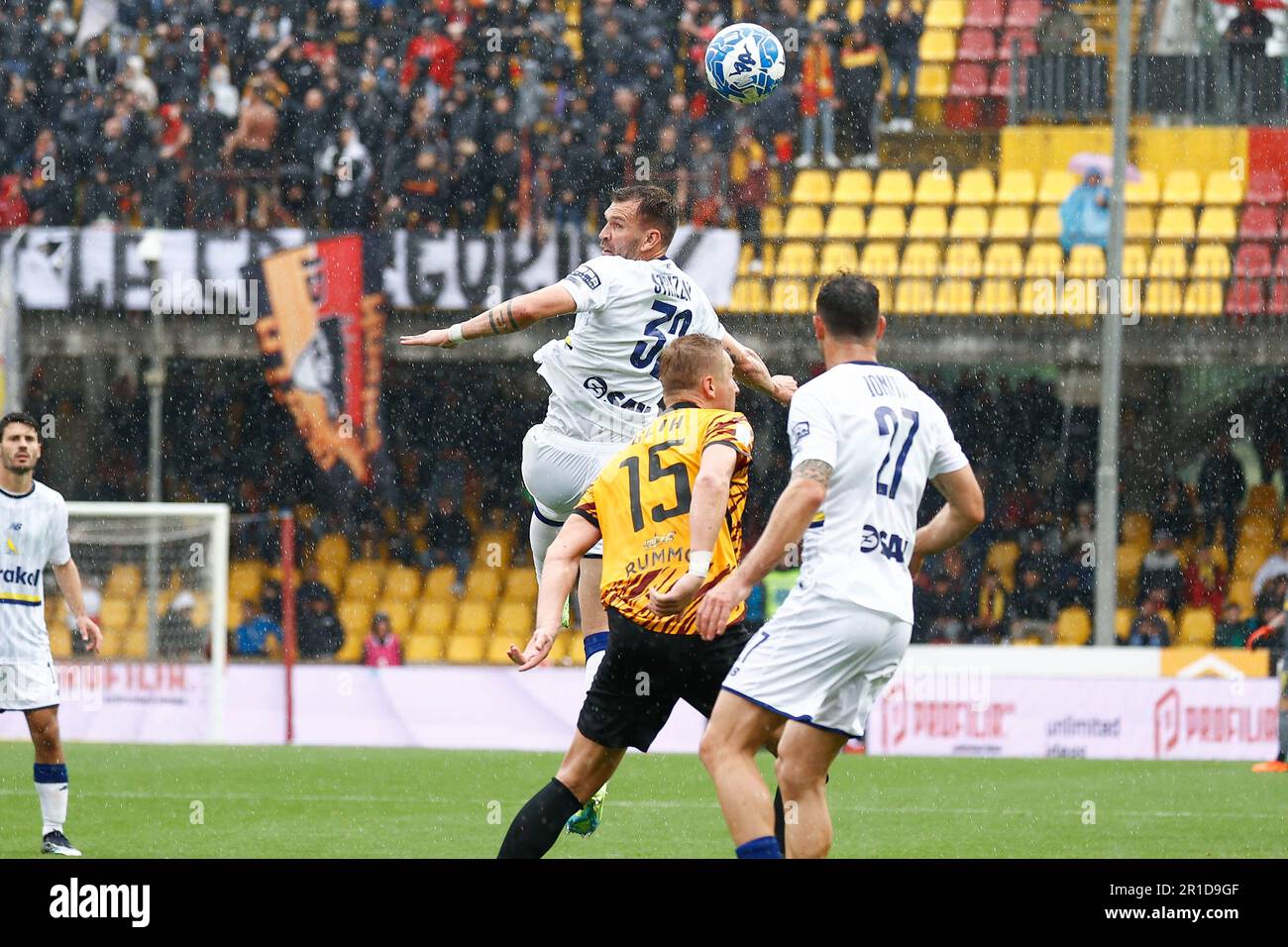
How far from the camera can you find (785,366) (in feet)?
77.5

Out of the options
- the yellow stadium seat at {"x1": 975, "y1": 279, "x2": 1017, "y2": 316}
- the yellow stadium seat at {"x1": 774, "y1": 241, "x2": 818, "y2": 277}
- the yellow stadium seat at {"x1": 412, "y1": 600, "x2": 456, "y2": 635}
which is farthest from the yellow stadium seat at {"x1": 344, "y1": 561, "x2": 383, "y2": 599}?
the yellow stadium seat at {"x1": 975, "y1": 279, "x2": 1017, "y2": 316}

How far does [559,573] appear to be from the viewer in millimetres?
6848

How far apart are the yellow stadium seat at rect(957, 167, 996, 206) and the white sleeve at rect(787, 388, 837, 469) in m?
17.4

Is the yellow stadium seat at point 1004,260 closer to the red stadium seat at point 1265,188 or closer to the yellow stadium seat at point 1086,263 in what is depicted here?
the yellow stadium seat at point 1086,263

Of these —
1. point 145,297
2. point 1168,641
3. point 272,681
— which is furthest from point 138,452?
point 1168,641

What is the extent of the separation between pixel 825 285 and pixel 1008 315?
639 inches

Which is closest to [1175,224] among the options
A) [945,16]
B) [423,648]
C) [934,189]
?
[934,189]

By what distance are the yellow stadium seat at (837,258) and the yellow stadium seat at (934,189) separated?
1353 millimetres

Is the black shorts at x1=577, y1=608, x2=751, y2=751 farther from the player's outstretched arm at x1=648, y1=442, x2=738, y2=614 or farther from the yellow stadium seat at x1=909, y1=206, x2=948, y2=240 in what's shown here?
the yellow stadium seat at x1=909, y1=206, x2=948, y2=240

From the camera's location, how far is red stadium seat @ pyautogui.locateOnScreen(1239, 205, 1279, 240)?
22.0 m

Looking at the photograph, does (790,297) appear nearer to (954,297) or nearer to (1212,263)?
(954,297)

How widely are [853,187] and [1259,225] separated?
459 centimetres
